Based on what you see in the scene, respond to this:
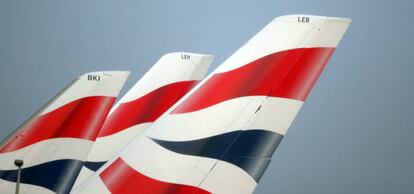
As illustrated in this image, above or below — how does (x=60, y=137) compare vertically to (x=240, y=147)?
below

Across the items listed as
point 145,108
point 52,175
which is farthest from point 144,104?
point 52,175

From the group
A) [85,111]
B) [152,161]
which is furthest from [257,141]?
[85,111]

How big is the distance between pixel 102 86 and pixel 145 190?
2.84 metres

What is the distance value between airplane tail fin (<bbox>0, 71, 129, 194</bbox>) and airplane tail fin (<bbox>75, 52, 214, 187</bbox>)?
4.63ft

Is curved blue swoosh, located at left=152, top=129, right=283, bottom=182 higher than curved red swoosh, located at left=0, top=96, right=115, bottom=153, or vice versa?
curved blue swoosh, located at left=152, top=129, right=283, bottom=182

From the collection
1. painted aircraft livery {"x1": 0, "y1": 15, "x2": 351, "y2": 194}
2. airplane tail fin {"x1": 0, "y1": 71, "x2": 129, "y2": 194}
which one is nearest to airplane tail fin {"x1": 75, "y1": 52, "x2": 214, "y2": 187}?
airplane tail fin {"x1": 0, "y1": 71, "x2": 129, "y2": 194}

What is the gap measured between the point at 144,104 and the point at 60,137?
2.15 metres

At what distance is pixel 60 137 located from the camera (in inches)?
345

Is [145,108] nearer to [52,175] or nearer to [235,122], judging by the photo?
[52,175]

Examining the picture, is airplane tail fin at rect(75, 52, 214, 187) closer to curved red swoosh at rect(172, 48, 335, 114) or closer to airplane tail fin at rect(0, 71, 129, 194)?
airplane tail fin at rect(0, 71, 129, 194)

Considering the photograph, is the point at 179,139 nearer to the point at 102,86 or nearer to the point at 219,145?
the point at 219,145

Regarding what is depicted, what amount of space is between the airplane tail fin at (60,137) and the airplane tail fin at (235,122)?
178 cm

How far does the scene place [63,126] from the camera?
885 cm

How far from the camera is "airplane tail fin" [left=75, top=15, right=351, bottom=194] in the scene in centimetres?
650
